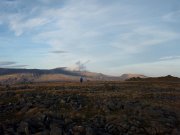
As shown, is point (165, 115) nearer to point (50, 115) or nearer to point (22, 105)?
point (50, 115)

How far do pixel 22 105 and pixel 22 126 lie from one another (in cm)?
936

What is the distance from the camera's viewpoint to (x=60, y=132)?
29188 mm

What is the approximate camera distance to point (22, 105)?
130 feet

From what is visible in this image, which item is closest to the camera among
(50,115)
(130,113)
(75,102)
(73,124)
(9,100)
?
(73,124)

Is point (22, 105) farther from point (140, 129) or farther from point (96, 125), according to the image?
point (140, 129)

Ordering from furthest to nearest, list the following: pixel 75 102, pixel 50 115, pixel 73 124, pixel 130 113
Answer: pixel 75 102 → pixel 130 113 → pixel 50 115 → pixel 73 124

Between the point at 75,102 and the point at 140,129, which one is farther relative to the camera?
the point at 75,102

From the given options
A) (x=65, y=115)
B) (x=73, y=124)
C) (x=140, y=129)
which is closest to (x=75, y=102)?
(x=65, y=115)

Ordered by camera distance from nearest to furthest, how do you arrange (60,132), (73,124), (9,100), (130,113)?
1. (60,132)
2. (73,124)
3. (130,113)
4. (9,100)

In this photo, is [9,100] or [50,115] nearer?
[50,115]

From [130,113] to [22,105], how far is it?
1340 cm

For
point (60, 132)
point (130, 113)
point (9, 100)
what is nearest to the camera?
point (60, 132)

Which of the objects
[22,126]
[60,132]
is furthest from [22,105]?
[60,132]

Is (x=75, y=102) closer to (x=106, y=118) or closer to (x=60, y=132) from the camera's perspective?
(x=106, y=118)
